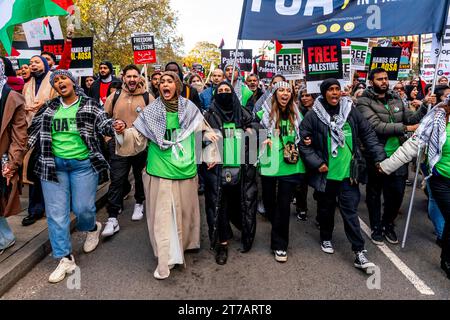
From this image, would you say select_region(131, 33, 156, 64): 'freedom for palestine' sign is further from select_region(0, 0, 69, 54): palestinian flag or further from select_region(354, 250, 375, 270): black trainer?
select_region(354, 250, 375, 270): black trainer

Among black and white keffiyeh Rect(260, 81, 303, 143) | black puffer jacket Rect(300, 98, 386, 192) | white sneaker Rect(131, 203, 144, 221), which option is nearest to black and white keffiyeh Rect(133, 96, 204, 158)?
black and white keffiyeh Rect(260, 81, 303, 143)

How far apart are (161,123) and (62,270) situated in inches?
70.3

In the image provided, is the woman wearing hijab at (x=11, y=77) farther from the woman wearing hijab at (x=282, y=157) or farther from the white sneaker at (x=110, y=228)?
the woman wearing hijab at (x=282, y=157)

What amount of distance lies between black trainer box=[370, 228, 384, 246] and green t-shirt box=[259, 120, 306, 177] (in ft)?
4.51

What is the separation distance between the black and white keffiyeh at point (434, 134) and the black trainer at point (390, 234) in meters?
1.17

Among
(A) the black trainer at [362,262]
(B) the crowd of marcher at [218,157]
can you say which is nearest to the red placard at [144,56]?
(B) the crowd of marcher at [218,157]

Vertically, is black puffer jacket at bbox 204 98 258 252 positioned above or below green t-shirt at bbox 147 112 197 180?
below

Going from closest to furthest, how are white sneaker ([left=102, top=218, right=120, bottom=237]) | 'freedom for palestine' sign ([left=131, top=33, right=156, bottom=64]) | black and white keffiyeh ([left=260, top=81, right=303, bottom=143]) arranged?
1. black and white keffiyeh ([left=260, top=81, right=303, bottom=143])
2. white sneaker ([left=102, top=218, right=120, bottom=237])
3. 'freedom for palestine' sign ([left=131, top=33, right=156, bottom=64])

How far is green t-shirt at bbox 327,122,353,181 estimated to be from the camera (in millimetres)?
3816

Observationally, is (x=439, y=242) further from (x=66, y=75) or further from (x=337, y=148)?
(x=66, y=75)

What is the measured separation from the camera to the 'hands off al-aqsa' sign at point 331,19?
4.38 metres

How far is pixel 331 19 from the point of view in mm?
4543

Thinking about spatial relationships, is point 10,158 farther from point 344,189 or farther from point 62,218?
point 344,189

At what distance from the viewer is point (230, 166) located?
3896 mm
